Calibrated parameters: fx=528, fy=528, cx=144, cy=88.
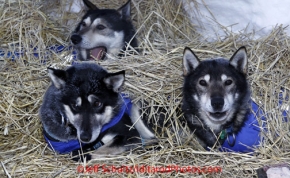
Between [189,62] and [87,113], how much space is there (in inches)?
47.5

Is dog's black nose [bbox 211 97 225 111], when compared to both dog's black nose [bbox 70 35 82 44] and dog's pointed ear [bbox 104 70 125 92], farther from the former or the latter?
dog's black nose [bbox 70 35 82 44]

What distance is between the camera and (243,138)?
206 inches

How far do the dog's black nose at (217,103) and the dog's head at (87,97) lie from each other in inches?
35.0

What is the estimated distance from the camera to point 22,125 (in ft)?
18.6

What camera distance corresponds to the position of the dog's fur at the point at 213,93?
5.11 meters

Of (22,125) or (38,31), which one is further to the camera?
(38,31)

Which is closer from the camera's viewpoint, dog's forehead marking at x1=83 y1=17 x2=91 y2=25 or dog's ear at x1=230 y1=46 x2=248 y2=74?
dog's ear at x1=230 y1=46 x2=248 y2=74

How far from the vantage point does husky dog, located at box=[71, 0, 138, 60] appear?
673 cm

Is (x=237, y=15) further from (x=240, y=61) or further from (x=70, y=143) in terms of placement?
(x=70, y=143)

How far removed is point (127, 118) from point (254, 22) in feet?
7.63

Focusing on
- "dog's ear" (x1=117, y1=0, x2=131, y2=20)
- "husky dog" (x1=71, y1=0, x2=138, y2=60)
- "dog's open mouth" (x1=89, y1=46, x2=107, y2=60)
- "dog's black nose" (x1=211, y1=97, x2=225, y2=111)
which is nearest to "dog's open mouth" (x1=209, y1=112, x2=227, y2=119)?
"dog's black nose" (x1=211, y1=97, x2=225, y2=111)

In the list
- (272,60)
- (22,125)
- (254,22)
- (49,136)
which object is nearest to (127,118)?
(49,136)

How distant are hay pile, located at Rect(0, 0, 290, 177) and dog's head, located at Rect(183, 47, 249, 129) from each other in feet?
0.97

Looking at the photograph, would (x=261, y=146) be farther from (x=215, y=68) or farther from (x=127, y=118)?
(x=127, y=118)
